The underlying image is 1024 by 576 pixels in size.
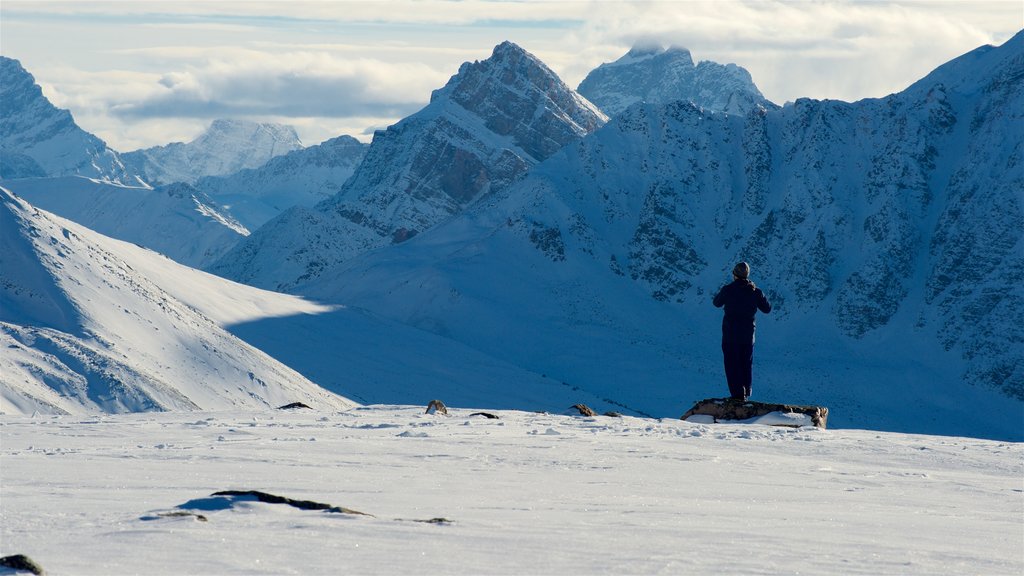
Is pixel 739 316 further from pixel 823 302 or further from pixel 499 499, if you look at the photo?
pixel 823 302

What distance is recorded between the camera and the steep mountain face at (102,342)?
93750mm

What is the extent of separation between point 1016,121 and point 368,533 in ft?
633

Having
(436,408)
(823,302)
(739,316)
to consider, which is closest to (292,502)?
(436,408)

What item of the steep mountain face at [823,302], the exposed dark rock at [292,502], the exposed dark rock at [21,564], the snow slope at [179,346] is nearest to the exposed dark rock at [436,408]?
the exposed dark rock at [292,502]

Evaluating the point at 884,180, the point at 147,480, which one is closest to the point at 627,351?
the point at 884,180

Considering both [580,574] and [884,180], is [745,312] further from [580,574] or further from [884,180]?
[884,180]

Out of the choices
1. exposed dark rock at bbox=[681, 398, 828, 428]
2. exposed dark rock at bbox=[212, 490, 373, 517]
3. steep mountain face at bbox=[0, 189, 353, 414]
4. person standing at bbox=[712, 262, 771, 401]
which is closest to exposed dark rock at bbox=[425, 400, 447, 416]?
exposed dark rock at bbox=[681, 398, 828, 428]

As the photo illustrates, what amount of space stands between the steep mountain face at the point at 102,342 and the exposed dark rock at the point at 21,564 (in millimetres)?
78626

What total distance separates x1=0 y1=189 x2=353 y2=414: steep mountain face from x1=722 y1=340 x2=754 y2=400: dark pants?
67.2m

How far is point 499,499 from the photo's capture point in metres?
13.1

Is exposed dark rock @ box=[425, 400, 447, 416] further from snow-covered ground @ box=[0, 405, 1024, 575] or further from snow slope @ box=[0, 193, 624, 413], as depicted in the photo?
snow slope @ box=[0, 193, 624, 413]

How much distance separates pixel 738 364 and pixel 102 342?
86.3 meters

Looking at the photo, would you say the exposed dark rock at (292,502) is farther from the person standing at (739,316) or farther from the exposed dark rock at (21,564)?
the person standing at (739,316)

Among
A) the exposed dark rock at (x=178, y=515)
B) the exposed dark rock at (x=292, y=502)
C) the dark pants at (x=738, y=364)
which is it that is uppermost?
the dark pants at (x=738, y=364)
